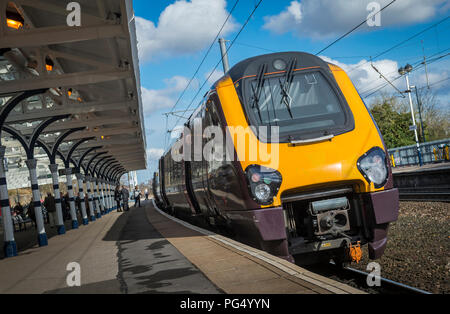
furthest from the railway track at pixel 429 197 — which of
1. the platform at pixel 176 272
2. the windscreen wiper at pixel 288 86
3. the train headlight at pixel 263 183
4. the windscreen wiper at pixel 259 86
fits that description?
the train headlight at pixel 263 183

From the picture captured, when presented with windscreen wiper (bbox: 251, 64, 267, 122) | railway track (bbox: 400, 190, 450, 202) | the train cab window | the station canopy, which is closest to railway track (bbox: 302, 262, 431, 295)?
the train cab window

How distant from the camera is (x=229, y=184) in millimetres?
7082

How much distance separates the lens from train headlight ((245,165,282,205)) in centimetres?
617

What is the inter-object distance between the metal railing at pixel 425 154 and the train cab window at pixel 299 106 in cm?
2637

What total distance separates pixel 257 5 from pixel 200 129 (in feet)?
16.9

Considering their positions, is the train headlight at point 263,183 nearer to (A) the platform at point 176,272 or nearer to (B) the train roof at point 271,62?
(A) the platform at point 176,272

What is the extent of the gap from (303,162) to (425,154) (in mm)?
31356

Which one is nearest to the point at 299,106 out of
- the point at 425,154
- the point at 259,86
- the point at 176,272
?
the point at 259,86

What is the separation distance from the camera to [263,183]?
20.4 ft

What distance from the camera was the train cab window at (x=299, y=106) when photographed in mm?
6617

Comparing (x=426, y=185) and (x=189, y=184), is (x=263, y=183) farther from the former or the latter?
(x=426, y=185)
